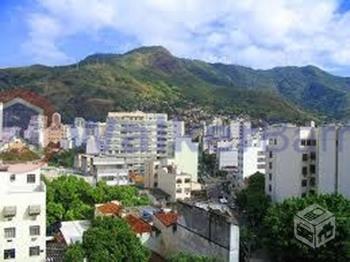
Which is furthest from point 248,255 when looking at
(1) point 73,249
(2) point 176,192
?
(2) point 176,192

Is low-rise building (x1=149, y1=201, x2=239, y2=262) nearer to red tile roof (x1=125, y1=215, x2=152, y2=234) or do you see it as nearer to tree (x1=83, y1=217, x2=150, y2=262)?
red tile roof (x1=125, y1=215, x2=152, y2=234)

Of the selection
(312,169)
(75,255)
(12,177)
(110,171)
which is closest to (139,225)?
(12,177)

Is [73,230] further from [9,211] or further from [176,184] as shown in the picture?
[176,184]

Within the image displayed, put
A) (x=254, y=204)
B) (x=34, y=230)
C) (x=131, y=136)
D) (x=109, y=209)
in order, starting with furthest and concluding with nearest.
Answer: (x=131, y=136) → (x=254, y=204) → (x=109, y=209) → (x=34, y=230)

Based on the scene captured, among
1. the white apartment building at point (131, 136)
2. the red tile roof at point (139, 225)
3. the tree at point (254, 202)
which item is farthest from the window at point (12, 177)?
the white apartment building at point (131, 136)

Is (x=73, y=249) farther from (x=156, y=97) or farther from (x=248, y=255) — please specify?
(x=156, y=97)

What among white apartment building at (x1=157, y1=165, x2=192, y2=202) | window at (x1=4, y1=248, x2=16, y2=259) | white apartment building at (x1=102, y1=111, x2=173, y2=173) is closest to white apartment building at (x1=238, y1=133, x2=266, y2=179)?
white apartment building at (x1=157, y1=165, x2=192, y2=202)
